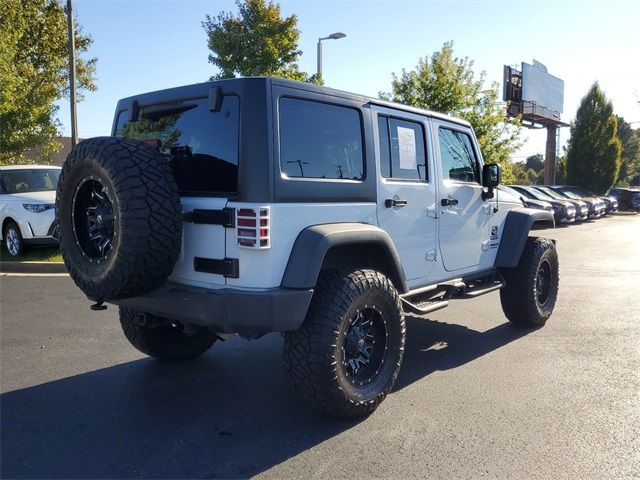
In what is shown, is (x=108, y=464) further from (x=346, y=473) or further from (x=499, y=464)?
(x=499, y=464)

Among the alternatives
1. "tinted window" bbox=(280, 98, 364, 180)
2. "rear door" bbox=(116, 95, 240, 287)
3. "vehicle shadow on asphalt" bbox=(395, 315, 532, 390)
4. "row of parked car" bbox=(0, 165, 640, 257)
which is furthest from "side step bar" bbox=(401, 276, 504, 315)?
"row of parked car" bbox=(0, 165, 640, 257)

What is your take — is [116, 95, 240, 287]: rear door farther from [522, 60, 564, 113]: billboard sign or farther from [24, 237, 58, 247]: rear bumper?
[522, 60, 564, 113]: billboard sign

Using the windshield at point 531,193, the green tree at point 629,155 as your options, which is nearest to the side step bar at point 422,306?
the windshield at point 531,193

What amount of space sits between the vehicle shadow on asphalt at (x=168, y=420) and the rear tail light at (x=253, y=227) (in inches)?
47.0

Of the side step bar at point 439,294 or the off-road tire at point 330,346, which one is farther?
the side step bar at point 439,294

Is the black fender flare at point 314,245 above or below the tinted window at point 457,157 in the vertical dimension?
below

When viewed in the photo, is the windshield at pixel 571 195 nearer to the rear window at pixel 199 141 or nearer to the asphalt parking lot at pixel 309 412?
the asphalt parking lot at pixel 309 412

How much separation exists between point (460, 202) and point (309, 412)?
91.0 inches

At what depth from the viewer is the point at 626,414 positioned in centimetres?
359

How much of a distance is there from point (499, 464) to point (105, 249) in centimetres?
261

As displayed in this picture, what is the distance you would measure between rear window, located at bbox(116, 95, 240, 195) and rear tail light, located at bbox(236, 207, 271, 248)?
0.68 ft

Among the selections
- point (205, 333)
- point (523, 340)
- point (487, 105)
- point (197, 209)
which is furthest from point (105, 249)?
point (487, 105)

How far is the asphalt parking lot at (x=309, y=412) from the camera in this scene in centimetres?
293

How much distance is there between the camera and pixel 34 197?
8859mm
